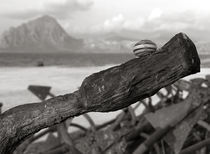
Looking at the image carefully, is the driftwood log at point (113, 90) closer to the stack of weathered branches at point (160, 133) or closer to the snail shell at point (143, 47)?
the snail shell at point (143, 47)

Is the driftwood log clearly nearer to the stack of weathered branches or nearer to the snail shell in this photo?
the snail shell

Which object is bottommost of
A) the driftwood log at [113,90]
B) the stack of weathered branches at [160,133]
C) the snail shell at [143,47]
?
the stack of weathered branches at [160,133]

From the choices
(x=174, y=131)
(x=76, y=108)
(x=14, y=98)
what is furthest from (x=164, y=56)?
(x=14, y=98)

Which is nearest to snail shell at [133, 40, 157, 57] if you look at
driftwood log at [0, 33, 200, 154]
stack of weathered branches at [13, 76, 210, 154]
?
driftwood log at [0, 33, 200, 154]

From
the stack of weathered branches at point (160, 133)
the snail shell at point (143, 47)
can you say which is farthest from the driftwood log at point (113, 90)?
the stack of weathered branches at point (160, 133)

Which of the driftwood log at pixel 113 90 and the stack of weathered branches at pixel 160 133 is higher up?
the driftwood log at pixel 113 90

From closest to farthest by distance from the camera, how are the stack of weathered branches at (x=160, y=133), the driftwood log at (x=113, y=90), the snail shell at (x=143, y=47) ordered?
the driftwood log at (x=113, y=90) < the snail shell at (x=143, y=47) < the stack of weathered branches at (x=160, y=133)

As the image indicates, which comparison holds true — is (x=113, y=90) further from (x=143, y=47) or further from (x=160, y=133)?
(x=160, y=133)
